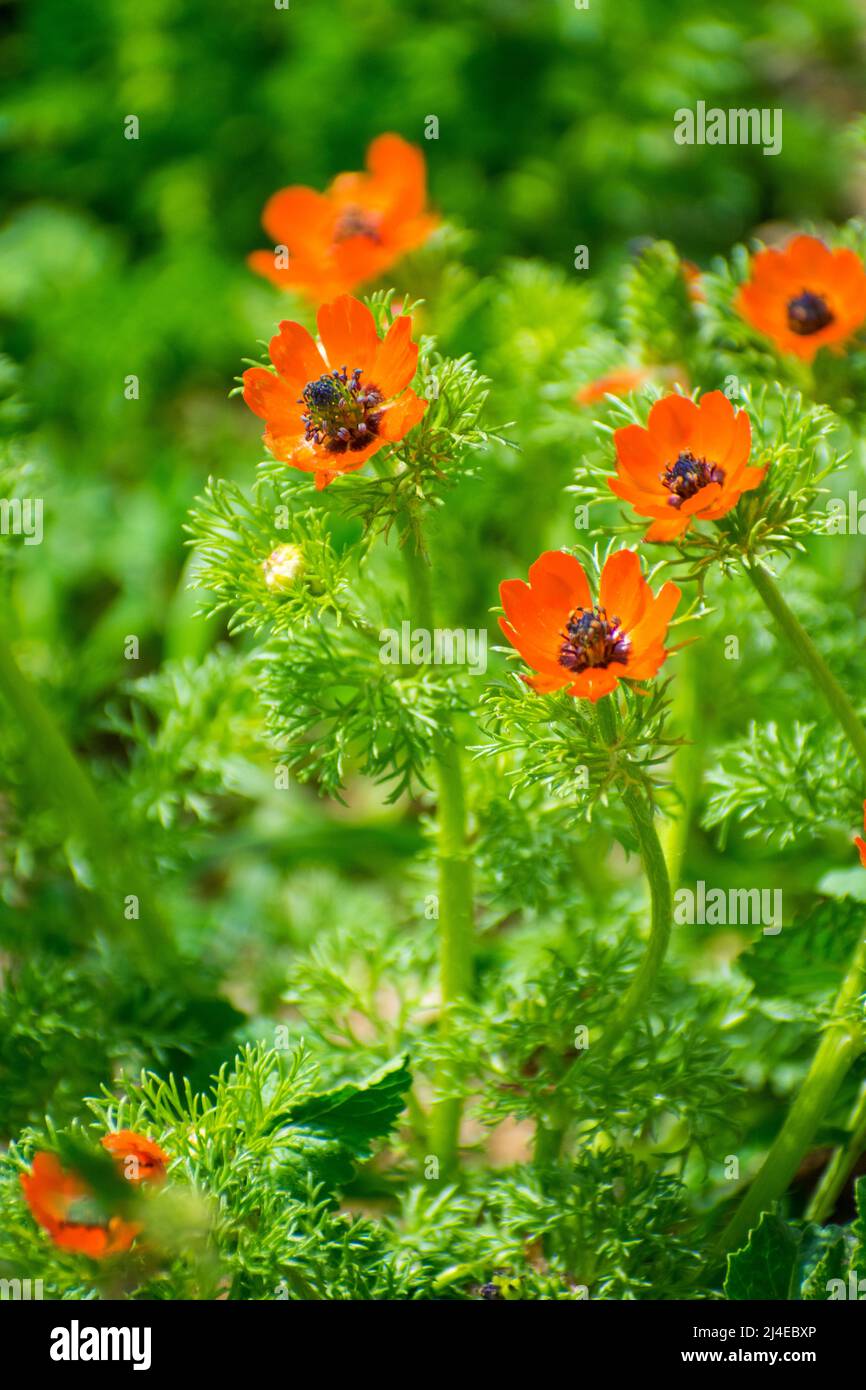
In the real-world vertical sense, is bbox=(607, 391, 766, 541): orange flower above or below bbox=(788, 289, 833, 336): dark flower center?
below

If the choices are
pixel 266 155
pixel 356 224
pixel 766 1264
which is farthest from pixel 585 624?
pixel 266 155

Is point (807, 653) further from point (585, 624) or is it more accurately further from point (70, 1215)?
point (70, 1215)

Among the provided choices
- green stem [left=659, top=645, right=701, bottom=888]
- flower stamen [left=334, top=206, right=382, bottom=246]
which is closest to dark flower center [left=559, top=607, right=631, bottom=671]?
green stem [left=659, top=645, right=701, bottom=888]

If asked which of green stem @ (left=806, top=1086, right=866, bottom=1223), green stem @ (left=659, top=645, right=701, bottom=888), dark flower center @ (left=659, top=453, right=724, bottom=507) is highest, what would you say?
dark flower center @ (left=659, top=453, right=724, bottom=507)

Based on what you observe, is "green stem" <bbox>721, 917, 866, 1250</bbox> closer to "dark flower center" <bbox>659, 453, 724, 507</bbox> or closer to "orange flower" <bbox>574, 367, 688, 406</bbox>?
"dark flower center" <bbox>659, 453, 724, 507</bbox>

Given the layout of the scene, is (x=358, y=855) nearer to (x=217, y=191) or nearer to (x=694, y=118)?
(x=217, y=191)
